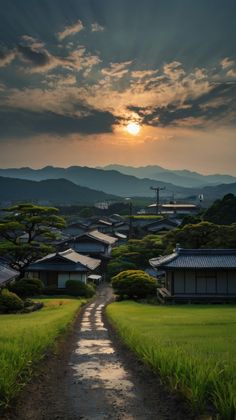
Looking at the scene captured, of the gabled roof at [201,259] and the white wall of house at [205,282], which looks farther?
the white wall of house at [205,282]

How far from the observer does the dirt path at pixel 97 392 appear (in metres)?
9.38

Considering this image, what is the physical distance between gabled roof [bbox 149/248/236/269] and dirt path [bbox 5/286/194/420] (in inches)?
1029

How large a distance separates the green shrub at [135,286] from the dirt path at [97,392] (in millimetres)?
27841

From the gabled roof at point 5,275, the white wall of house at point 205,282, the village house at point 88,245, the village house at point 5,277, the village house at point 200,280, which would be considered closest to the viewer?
the village house at point 5,277

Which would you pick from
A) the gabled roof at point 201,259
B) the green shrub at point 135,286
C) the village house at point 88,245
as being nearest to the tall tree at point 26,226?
the green shrub at point 135,286

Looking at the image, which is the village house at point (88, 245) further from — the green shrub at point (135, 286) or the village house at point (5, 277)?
the village house at point (5, 277)

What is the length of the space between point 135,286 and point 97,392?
33383 millimetres

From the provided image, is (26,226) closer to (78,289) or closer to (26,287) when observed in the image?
(26,287)

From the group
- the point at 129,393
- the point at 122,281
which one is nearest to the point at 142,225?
the point at 122,281

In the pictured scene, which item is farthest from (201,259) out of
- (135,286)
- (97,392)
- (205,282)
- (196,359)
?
(97,392)

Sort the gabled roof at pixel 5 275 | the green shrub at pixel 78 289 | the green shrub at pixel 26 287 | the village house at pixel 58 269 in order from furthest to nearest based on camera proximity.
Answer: the village house at pixel 58 269, the green shrub at pixel 78 289, the green shrub at pixel 26 287, the gabled roof at pixel 5 275

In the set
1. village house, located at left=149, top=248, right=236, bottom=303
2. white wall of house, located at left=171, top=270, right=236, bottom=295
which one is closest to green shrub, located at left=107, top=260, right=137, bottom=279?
village house, located at left=149, top=248, right=236, bottom=303

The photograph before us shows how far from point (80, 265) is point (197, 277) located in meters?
Result: 17.1

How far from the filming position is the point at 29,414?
367 inches
